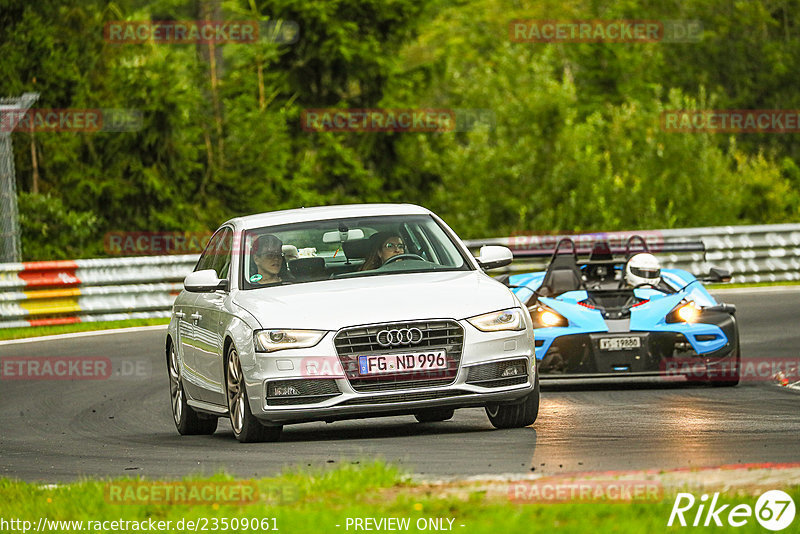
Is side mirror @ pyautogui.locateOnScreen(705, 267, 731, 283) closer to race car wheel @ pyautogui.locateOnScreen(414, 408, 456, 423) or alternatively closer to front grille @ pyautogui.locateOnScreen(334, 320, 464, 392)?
race car wheel @ pyautogui.locateOnScreen(414, 408, 456, 423)

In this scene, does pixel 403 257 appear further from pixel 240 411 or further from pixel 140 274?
pixel 140 274

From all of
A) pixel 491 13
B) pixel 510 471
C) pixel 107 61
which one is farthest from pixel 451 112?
pixel 510 471

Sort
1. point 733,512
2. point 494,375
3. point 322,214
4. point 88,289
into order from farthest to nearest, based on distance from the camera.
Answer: point 88,289 < point 322,214 < point 494,375 < point 733,512

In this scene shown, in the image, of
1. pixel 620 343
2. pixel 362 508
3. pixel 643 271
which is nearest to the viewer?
pixel 362 508

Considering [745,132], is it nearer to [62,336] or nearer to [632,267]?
[62,336]

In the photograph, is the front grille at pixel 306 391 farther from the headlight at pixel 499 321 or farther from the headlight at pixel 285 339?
the headlight at pixel 499 321

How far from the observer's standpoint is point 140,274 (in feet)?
80.0

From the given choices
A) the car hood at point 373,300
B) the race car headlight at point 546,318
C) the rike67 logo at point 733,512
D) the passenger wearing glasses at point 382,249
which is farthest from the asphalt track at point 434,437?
the rike67 logo at point 733,512

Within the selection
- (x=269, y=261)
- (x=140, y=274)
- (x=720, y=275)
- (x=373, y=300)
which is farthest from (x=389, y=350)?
(x=140, y=274)

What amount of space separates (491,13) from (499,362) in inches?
2074

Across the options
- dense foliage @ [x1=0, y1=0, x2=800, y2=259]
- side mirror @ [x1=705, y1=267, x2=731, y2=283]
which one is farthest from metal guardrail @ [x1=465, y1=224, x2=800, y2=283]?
side mirror @ [x1=705, y1=267, x2=731, y2=283]

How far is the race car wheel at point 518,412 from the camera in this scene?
405 inches

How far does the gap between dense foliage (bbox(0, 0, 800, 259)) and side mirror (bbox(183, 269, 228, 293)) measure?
66.7ft

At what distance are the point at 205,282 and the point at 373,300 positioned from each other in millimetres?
1503
